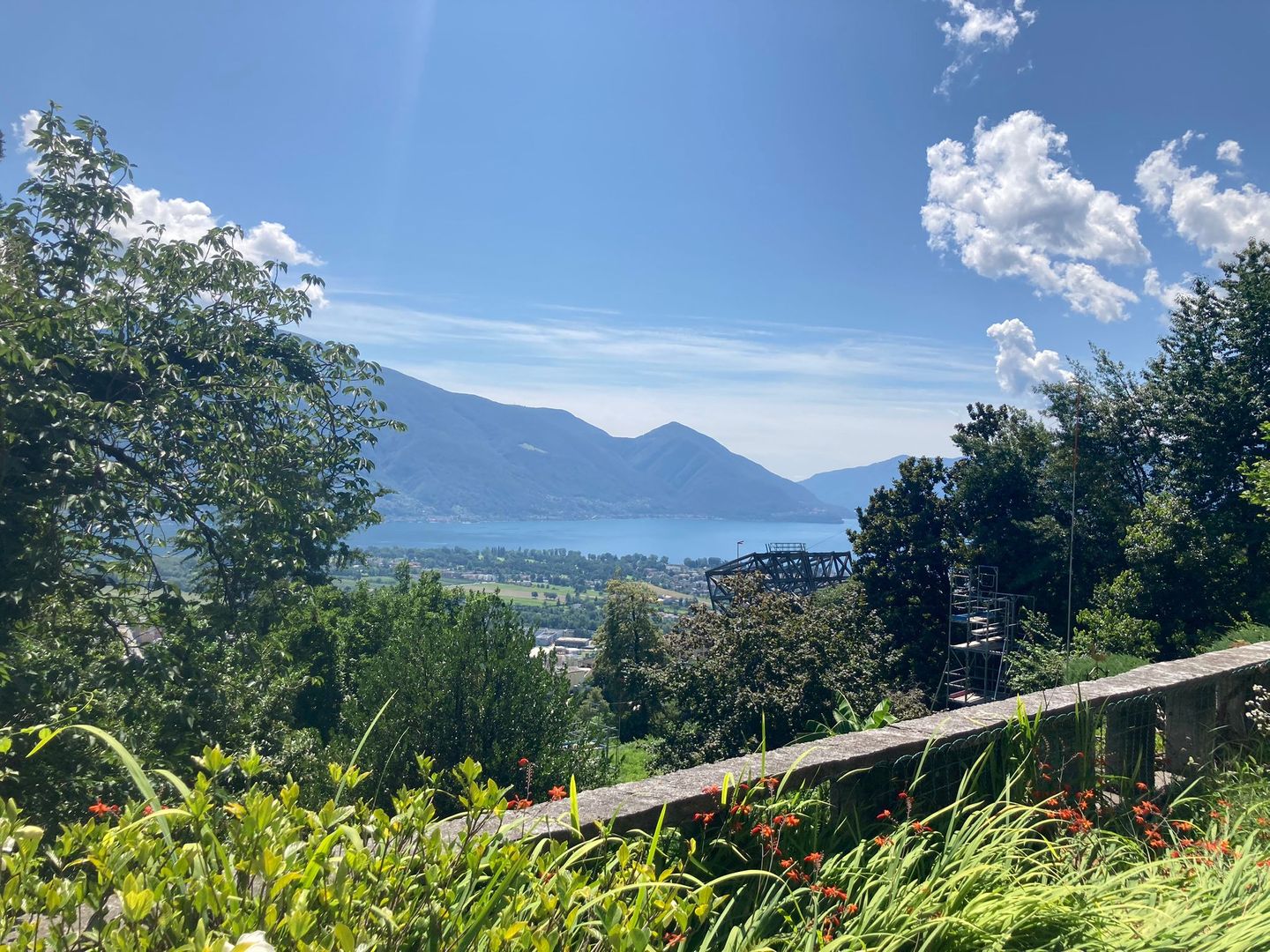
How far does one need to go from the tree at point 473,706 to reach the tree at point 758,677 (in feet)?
8.70

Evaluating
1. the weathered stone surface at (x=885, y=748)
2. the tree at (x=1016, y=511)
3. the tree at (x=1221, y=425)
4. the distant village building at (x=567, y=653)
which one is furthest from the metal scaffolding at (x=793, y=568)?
the weathered stone surface at (x=885, y=748)

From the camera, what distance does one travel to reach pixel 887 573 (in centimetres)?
2823

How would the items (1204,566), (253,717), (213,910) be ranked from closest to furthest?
(213,910), (253,717), (1204,566)

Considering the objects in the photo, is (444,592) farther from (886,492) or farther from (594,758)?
(886,492)

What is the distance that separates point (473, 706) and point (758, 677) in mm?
5459

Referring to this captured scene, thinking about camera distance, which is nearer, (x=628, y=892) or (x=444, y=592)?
(x=628, y=892)

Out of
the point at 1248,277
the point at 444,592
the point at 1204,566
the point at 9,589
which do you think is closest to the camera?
the point at 9,589

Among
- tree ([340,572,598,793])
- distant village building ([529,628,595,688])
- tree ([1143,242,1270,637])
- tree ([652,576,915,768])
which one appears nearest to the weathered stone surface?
tree ([340,572,598,793])

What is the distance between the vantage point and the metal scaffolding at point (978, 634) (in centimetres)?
2506

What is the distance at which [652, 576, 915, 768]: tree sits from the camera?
47.0 ft

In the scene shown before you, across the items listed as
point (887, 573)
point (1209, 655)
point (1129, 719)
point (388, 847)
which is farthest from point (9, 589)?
point (887, 573)

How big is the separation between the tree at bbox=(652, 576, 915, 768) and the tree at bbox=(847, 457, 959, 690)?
11.8 metres

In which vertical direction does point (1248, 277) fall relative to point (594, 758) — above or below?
above

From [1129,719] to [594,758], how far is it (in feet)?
39.6
